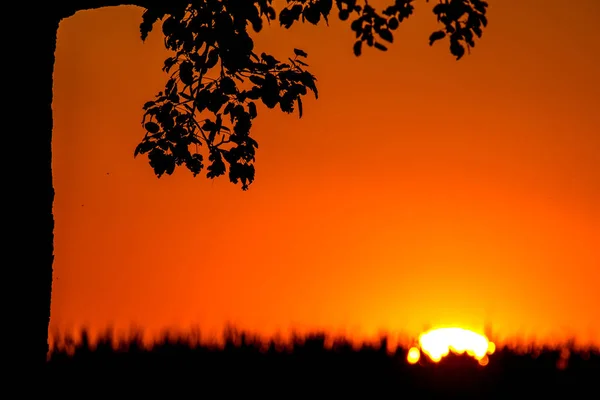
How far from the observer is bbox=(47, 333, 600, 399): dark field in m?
12.7

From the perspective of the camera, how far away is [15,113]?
349 inches

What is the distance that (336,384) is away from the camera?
509 inches

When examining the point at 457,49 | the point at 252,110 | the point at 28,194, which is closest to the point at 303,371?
the point at 252,110

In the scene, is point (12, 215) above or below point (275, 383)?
above

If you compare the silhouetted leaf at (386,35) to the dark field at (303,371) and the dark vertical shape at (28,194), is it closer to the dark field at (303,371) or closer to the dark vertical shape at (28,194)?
the dark vertical shape at (28,194)

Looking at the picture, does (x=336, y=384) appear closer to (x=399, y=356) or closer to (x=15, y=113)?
(x=399, y=356)

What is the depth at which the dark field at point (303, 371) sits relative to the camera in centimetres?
1268

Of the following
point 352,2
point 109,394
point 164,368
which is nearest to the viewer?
point 352,2

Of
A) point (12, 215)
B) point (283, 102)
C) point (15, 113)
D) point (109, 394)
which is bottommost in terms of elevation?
point (109, 394)

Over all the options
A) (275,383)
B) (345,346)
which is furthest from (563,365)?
(275,383)

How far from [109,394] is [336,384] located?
8.92 feet

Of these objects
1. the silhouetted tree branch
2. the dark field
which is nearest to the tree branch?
the silhouetted tree branch

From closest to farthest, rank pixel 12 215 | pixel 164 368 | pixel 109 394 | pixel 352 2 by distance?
1. pixel 12 215
2. pixel 352 2
3. pixel 109 394
4. pixel 164 368

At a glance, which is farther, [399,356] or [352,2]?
[399,356]
